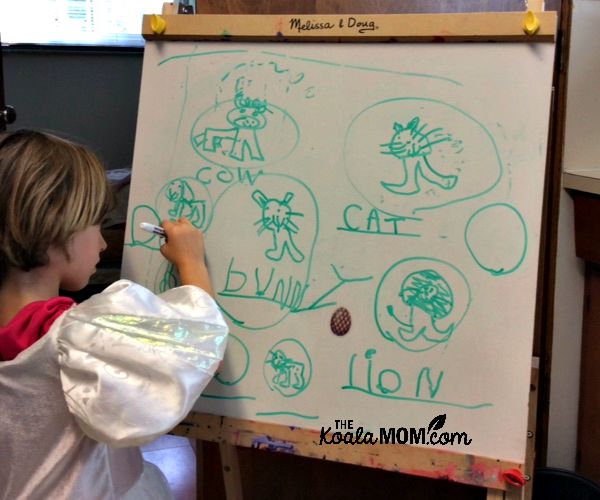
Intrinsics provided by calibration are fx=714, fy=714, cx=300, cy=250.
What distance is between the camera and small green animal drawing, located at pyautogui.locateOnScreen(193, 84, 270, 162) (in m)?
1.24

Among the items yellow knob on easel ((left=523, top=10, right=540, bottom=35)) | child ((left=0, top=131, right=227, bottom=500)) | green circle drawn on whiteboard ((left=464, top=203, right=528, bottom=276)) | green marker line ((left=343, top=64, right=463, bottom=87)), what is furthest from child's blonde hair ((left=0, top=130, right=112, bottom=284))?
yellow knob on easel ((left=523, top=10, right=540, bottom=35))

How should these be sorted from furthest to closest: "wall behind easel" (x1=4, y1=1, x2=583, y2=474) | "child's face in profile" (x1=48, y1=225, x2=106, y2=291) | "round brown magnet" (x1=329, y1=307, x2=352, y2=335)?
"wall behind easel" (x1=4, y1=1, x2=583, y2=474)
"round brown magnet" (x1=329, y1=307, x2=352, y2=335)
"child's face in profile" (x1=48, y1=225, x2=106, y2=291)

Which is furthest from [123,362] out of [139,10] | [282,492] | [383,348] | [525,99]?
[139,10]

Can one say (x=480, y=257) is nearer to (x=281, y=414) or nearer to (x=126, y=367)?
(x=281, y=414)

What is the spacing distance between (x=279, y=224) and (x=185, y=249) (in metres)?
0.17

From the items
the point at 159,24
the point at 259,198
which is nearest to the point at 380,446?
the point at 259,198

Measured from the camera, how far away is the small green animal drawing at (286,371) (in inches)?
46.8

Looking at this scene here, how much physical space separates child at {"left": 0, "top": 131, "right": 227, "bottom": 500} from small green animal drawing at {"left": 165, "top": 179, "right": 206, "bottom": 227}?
0.17 metres

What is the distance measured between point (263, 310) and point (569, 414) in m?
0.94

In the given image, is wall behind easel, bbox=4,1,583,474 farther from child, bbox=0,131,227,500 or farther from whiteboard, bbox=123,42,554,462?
child, bbox=0,131,227,500

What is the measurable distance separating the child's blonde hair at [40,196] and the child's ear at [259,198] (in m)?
0.27

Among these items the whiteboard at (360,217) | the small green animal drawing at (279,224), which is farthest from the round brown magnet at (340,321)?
the small green animal drawing at (279,224)

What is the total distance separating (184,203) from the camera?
1.27 metres

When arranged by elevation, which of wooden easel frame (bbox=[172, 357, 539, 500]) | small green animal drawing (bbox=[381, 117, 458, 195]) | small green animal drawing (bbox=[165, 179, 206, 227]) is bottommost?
wooden easel frame (bbox=[172, 357, 539, 500])
